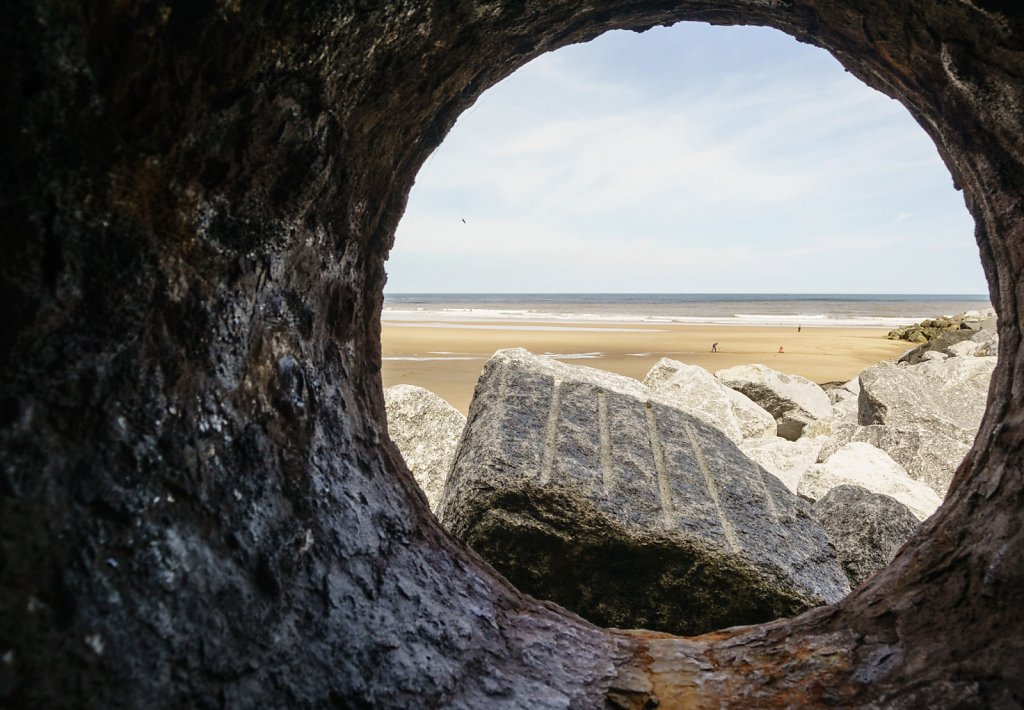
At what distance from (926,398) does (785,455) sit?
5.48ft

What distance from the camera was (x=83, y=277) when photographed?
0.95 metres

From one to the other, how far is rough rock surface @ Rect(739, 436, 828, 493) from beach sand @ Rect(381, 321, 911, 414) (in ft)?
12.1

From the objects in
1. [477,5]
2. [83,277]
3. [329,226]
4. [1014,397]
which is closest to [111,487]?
[83,277]

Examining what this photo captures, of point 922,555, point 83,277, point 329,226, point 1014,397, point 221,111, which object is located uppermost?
point 221,111

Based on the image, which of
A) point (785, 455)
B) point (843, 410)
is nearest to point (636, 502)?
point (785, 455)

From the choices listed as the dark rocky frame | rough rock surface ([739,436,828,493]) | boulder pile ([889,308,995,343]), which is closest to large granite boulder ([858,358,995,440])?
rough rock surface ([739,436,828,493])

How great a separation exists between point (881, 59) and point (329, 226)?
1.42 metres

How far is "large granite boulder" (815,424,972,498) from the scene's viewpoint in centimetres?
491

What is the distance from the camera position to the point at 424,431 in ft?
14.4

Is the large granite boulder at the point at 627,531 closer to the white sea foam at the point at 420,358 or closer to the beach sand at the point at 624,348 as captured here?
the beach sand at the point at 624,348

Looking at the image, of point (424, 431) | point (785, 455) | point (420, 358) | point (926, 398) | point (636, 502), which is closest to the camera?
point (636, 502)

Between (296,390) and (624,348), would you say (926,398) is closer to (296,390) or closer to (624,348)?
(296,390)

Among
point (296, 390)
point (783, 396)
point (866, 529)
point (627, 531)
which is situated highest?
point (296, 390)

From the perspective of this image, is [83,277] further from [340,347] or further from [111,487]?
[340,347]
